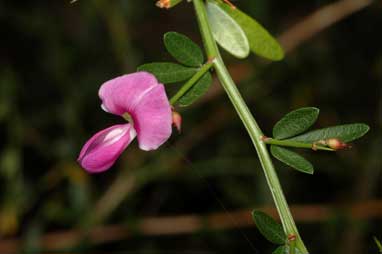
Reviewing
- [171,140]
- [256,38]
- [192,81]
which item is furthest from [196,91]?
[171,140]

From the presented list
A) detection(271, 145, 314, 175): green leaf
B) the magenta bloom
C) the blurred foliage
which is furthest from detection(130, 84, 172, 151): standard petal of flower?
the blurred foliage

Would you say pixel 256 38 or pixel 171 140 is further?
pixel 171 140

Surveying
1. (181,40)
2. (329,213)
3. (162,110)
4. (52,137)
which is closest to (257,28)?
(181,40)

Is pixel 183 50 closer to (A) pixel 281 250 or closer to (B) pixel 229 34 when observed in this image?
(B) pixel 229 34

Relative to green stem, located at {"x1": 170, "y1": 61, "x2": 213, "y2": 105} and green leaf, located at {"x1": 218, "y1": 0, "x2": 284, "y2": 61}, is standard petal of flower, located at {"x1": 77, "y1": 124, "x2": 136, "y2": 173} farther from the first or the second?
green leaf, located at {"x1": 218, "y1": 0, "x2": 284, "y2": 61}

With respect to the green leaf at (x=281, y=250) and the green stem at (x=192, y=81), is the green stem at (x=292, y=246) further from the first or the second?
the green stem at (x=192, y=81)

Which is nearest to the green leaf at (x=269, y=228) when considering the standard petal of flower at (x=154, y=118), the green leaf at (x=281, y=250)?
the green leaf at (x=281, y=250)
